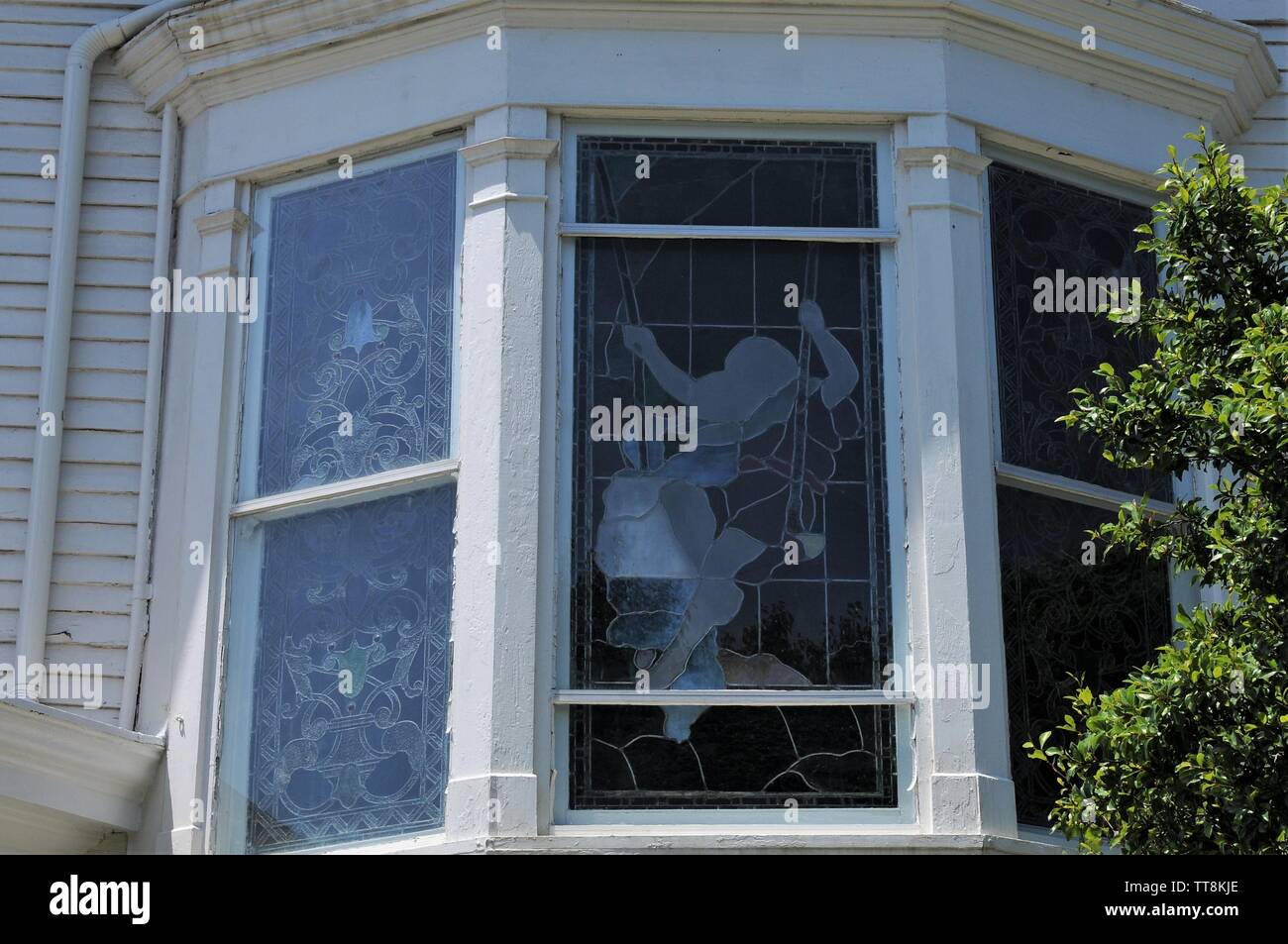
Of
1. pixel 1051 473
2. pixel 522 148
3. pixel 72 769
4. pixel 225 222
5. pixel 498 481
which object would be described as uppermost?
pixel 522 148

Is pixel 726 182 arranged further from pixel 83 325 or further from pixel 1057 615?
pixel 83 325

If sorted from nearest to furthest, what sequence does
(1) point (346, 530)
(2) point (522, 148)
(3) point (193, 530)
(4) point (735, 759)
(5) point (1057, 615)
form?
(4) point (735, 759)
(5) point (1057, 615)
(1) point (346, 530)
(2) point (522, 148)
(3) point (193, 530)

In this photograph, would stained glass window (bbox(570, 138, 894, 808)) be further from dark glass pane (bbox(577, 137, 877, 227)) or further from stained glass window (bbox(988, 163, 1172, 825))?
stained glass window (bbox(988, 163, 1172, 825))

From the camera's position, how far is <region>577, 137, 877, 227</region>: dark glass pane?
8.05 meters

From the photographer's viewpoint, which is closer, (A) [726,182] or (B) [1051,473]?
(B) [1051,473]

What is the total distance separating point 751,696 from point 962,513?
1032 millimetres

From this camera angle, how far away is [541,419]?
7.66m

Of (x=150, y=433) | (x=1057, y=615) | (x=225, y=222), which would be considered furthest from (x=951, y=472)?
(x=150, y=433)

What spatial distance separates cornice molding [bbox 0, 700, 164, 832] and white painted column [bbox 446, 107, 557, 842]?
1369 mm

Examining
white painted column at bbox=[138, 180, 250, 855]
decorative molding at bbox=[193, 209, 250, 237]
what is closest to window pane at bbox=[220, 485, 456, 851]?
white painted column at bbox=[138, 180, 250, 855]

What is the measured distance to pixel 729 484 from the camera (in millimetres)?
7680

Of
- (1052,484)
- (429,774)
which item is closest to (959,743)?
(1052,484)

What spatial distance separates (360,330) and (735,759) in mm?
2313

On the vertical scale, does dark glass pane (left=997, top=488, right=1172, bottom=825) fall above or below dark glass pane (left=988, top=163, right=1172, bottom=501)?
below
